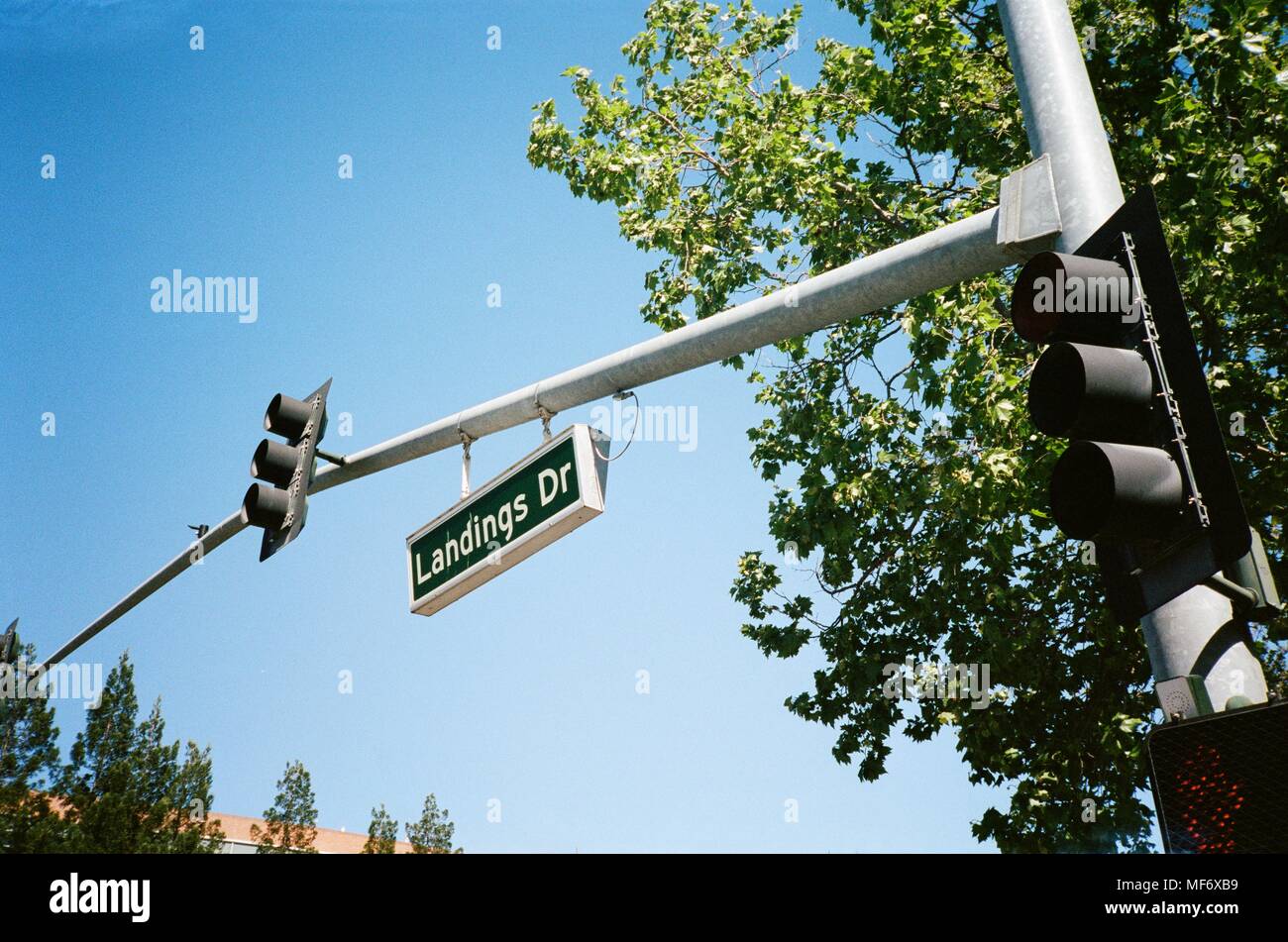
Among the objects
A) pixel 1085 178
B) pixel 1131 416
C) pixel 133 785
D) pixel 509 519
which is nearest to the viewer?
pixel 1131 416

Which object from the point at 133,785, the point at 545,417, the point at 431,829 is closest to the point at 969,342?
the point at 545,417

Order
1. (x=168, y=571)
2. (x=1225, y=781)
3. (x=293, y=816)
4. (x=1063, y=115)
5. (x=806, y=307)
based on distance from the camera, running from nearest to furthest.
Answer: (x=1225, y=781) < (x=1063, y=115) < (x=806, y=307) < (x=168, y=571) < (x=293, y=816)

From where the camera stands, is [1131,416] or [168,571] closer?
[1131,416]

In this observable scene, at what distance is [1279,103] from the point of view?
340 inches

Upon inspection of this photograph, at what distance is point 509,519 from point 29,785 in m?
54.5

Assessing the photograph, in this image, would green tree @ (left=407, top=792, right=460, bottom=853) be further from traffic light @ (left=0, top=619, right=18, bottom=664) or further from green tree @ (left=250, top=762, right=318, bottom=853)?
traffic light @ (left=0, top=619, right=18, bottom=664)

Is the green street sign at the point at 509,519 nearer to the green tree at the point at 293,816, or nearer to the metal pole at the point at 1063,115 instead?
the metal pole at the point at 1063,115

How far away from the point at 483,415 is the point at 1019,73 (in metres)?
2.87

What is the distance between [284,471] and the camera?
220 inches

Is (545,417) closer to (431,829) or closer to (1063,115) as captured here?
(1063,115)

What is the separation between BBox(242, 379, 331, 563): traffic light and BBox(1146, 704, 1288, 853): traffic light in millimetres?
4530
